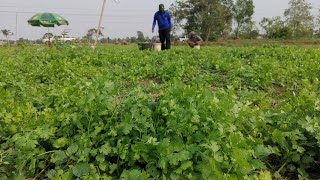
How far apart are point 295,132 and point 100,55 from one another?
6643 millimetres

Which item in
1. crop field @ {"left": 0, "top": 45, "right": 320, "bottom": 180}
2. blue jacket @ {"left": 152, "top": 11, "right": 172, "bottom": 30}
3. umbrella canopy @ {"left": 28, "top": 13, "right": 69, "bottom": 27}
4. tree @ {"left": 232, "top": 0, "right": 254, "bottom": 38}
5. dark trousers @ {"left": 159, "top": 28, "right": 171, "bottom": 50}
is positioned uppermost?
tree @ {"left": 232, "top": 0, "right": 254, "bottom": 38}

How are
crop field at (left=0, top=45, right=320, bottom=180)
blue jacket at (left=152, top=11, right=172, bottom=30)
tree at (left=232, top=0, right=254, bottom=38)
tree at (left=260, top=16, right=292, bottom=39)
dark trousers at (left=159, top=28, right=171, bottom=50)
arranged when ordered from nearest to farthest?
crop field at (left=0, top=45, right=320, bottom=180)
blue jacket at (left=152, top=11, right=172, bottom=30)
dark trousers at (left=159, top=28, right=171, bottom=50)
tree at (left=260, top=16, right=292, bottom=39)
tree at (left=232, top=0, right=254, bottom=38)

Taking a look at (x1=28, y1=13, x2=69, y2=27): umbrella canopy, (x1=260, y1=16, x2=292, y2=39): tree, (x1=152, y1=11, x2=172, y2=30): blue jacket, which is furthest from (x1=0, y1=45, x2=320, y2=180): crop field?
(x1=260, y1=16, x2=292, y2=39): tree

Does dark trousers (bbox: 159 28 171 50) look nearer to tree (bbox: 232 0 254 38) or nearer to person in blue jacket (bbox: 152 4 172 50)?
person in blue jacket (bbox: 152 4 172 50)

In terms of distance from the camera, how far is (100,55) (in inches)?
345

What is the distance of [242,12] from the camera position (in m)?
49.6

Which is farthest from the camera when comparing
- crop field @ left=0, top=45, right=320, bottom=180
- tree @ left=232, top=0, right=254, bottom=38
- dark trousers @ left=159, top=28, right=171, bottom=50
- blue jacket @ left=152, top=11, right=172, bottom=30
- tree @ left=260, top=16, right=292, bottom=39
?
tree @ left=232, top=0, right=254, bottom=38

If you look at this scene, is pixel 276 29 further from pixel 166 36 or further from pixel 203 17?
pixel 166 36

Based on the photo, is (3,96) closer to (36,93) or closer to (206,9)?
(36,93)

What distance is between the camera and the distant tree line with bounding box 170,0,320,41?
39.3 m

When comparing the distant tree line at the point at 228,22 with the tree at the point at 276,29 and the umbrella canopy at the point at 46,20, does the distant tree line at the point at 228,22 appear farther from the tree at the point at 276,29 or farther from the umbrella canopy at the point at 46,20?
the umbrella canopy at the point at 46,20

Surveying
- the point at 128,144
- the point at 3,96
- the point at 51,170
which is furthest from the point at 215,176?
the point at 3,96

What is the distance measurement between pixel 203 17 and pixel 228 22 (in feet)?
18.9

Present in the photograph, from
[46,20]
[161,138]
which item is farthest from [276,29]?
[161,138]
